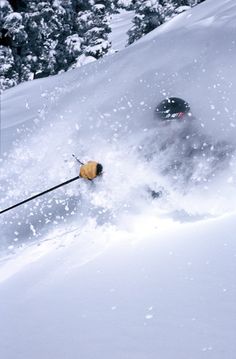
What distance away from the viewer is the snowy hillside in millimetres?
2277

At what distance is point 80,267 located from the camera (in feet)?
10.5

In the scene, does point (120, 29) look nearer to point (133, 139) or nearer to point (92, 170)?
point (133, 139)

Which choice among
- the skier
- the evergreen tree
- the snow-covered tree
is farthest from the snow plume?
the snow-covered tree

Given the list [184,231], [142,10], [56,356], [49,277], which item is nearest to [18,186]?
[49,277]

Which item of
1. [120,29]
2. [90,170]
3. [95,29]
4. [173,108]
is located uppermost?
[173,108]

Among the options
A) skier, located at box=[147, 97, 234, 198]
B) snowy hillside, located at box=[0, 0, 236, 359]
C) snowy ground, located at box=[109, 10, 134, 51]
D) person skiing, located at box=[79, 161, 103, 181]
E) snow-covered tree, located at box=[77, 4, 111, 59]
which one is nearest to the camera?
snowy hillside, located at box=[0, 0, 236, 359]

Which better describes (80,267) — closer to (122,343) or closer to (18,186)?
(122,343)

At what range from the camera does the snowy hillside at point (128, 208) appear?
2.28m

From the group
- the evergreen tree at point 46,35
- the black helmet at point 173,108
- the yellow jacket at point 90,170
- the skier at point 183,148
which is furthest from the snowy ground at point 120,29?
the yellow jacket at point 90,170

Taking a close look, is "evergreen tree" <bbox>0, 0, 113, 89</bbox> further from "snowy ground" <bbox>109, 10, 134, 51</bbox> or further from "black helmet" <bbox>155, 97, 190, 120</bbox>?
"black helmet" <bbox>155, 97, 190, 120</bbox>

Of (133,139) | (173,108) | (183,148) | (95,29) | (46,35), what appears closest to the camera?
(173,108)

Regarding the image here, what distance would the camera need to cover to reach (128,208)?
4.11m

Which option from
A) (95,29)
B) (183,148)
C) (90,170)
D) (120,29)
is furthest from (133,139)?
(120,29)

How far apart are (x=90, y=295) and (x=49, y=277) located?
2.00ft
